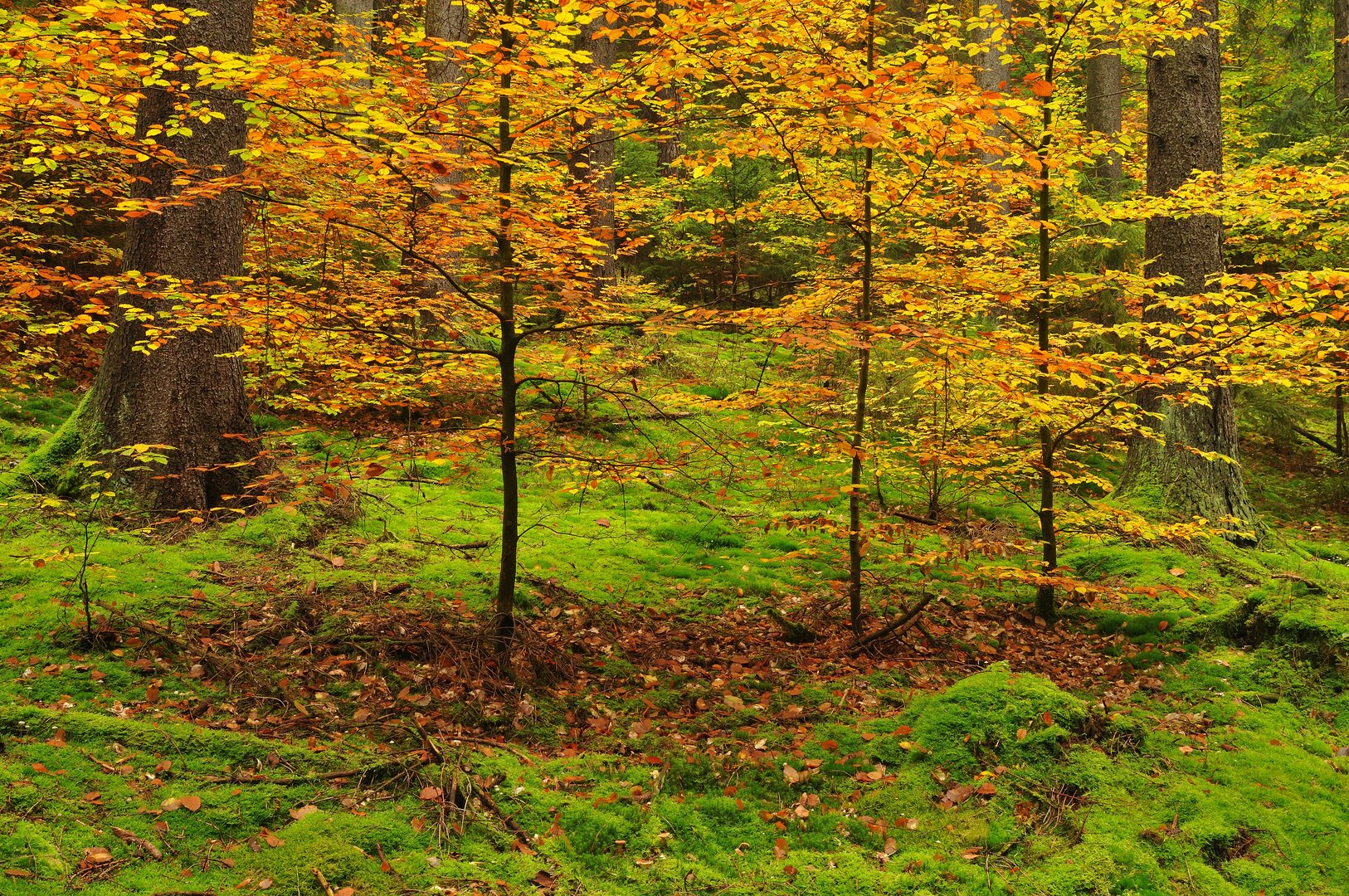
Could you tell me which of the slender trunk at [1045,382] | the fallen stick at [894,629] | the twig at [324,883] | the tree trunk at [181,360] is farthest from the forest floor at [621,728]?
the tree trunk at [181,360]

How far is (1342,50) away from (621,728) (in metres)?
16.9

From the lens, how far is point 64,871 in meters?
2.74

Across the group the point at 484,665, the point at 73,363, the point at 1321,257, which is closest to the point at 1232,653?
the point at 484,665

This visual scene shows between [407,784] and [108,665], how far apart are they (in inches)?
70.3

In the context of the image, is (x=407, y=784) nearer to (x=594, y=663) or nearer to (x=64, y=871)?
(x=64, y=871)

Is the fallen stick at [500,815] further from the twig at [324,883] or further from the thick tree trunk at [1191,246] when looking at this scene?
the thick tree trunk at [1191,246]

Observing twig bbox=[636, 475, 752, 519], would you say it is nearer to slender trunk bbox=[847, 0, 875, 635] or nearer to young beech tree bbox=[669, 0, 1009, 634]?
young beech tree bbox=[669, 0, 1009, 634]

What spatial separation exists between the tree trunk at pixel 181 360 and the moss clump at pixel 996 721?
4.62m

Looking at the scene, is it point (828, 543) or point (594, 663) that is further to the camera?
point (828, 543)

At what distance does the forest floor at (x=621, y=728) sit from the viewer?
3.27m

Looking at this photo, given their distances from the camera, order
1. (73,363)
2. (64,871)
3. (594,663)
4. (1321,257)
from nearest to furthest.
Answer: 1. (64,871)
2. (594,663)
3. (73,363)
4. (1321,257)

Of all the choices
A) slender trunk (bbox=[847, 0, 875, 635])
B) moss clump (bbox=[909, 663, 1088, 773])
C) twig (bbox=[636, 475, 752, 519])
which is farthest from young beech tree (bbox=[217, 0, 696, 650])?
moss clump (bbox=[909, 663, 1088, 773])

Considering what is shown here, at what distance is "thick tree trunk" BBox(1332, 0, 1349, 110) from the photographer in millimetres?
13430

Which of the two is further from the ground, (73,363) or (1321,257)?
(1321,257)
